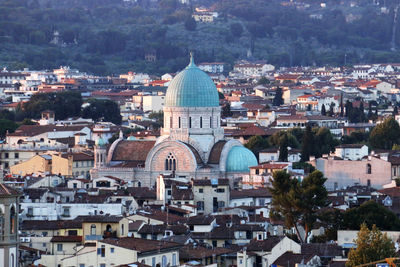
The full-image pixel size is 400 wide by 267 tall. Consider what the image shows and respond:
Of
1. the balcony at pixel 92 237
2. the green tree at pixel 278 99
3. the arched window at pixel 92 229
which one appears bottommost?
the balcony at pixel 92 237

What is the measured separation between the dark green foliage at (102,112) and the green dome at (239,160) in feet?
141

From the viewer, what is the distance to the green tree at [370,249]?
132 ft

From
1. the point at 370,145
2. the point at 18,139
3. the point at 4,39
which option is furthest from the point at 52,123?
the point at 4,39

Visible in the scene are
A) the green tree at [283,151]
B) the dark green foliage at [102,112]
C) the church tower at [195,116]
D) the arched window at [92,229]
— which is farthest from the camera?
the dark green foliage at [102,112]

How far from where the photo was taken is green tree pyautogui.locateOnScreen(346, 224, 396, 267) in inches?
1581

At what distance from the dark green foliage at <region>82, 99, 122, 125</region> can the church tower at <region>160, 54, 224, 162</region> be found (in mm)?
41222

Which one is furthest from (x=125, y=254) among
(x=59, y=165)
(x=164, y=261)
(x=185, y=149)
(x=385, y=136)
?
(x=385, y=136)

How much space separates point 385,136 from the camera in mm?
87500

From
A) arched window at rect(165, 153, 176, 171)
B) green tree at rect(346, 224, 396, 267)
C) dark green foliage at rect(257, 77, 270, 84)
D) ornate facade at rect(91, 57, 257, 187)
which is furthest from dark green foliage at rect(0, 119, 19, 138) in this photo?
dark green foliage at rect(257, 77, 270, 84)

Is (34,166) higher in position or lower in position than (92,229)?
higher

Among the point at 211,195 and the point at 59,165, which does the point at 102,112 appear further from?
the point at 211,195

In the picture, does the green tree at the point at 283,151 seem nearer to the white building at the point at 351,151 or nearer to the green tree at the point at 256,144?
the green tree at the point at 256,144

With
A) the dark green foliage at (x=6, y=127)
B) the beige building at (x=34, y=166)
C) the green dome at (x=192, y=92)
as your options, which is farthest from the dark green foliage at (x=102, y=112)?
the green dome at (x=192, y=92)

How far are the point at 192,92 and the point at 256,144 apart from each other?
14.3 metres
